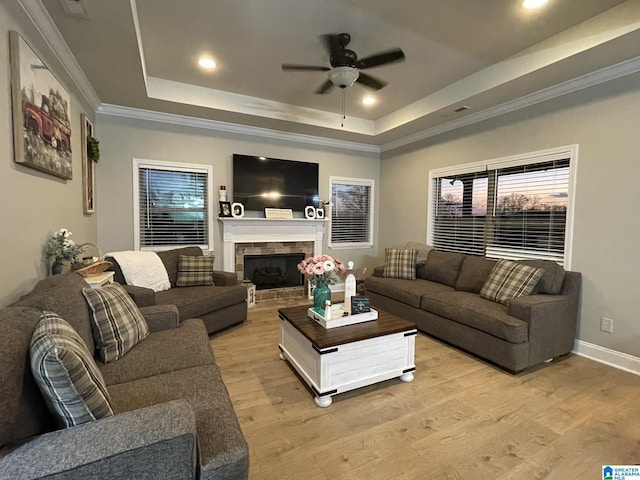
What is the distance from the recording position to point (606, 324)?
2842mm

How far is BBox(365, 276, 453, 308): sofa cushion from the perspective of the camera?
365 cm

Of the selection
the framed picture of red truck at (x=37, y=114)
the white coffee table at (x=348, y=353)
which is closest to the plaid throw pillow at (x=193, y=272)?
the framed picture of red truck at (x=37, y=114)

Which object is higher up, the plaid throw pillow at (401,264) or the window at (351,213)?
the window at (351,213)

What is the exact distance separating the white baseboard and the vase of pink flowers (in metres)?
2.54

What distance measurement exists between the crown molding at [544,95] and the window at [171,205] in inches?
136

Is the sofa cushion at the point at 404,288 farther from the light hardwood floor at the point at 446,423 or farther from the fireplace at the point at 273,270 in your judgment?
the fireplace at the point at 273,270

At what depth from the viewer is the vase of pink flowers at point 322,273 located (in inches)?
99.7

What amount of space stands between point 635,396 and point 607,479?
1.15 m

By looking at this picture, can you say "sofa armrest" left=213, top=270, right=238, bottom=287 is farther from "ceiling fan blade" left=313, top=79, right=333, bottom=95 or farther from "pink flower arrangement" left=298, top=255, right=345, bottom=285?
"ceiling fan blade" left=313, top=79, right=333, bottom=95

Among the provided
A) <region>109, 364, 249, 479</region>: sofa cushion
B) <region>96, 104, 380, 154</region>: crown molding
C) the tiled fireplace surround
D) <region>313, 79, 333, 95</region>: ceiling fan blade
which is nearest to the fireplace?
the tiled fireplace surround

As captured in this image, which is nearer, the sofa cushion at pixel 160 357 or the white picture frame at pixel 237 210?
the sofa cushion at pixel 160 357

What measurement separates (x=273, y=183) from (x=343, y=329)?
3028 mm

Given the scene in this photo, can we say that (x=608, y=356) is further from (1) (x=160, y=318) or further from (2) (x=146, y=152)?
(2) (x=146, y=152)

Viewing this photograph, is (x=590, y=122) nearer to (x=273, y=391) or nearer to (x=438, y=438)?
(x=438, y=438)
